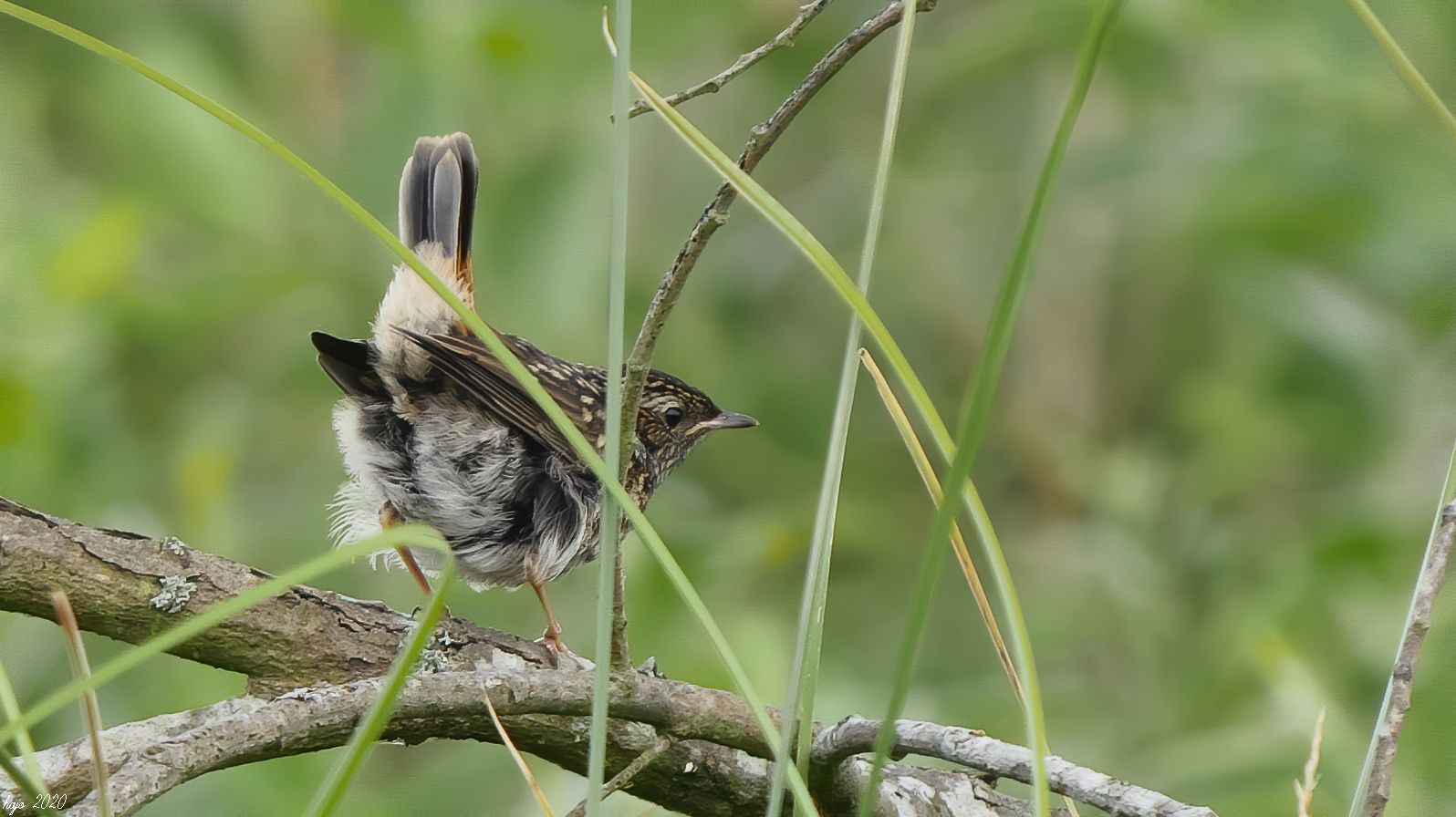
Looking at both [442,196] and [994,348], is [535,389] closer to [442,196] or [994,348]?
[994,348]

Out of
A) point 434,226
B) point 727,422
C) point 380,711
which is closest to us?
point 380,711

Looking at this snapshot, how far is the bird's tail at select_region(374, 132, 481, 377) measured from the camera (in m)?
3.72

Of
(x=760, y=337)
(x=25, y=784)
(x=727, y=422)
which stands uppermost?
(x=760, y=337)

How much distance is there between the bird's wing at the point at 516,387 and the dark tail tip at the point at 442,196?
305 mm

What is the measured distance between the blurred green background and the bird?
0.32m

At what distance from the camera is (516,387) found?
11.4 feet

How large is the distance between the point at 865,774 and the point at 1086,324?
178 inches

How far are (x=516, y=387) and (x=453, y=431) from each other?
23 cm

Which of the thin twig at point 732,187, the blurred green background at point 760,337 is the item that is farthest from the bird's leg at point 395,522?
the thin twig at point 732,187

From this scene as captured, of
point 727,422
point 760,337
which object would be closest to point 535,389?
point 727,422

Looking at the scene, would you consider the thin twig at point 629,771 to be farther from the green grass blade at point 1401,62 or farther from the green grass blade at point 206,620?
the green grass blade at point 1401,62

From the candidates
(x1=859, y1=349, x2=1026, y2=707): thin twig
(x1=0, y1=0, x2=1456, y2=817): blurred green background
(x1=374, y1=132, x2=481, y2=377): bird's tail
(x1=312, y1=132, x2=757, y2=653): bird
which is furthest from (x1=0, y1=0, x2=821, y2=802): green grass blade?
(x1=374, y1=132, x2=481, y2=377): bird's tail

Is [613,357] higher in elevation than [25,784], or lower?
higher

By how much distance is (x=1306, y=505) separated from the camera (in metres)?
5.73
